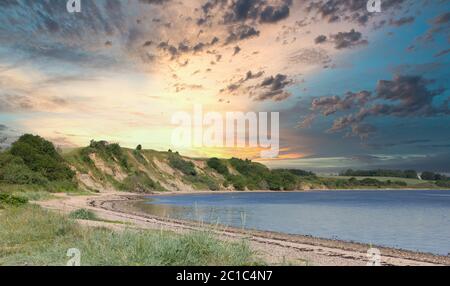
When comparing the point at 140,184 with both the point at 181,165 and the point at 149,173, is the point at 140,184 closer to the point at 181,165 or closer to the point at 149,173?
the point at 149,173

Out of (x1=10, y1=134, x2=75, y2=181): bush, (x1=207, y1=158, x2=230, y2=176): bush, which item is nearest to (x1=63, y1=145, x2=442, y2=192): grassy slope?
(x1=207, y1=158, x2=230, y2=176): bush

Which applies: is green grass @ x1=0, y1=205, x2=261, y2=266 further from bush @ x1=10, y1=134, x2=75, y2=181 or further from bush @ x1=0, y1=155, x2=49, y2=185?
bush @ x1=10, y1=134, x2=75, y2=181

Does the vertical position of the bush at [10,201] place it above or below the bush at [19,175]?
below

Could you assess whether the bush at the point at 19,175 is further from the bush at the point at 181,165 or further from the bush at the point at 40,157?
the bush at the point at 181,165

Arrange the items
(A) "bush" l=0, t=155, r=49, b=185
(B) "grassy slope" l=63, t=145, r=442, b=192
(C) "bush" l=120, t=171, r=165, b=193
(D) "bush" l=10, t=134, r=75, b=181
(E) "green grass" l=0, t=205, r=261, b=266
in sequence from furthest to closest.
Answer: (C) "bush" l=120, t=171, r=165, b=193 < (B) "grassy slope" l=63, t=145, r=442, b=192 < (D) "bush" l=10, t=134, r=75, b=181 < (A) "bush" l=0, t=155, r=49, b=185 < (E) "green grass" l=0, t=205, r=261, b=266

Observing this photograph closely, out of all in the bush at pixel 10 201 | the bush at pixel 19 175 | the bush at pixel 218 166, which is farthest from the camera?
the bush at pixel 218 166

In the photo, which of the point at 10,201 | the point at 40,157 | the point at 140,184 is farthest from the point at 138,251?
the point at 140,184

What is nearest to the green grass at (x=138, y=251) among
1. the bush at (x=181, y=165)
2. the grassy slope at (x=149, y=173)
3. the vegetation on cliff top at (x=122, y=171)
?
the vegetation on cliff top at (x=122, y=171)

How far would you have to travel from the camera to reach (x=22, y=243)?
16.0 metres

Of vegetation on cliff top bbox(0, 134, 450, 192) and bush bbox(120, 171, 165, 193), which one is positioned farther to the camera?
bush bbox(120, 171, 165, 193)

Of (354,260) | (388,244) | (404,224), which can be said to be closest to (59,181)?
(404,224)

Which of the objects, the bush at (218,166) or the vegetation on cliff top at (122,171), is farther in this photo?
the bush at (218,166)

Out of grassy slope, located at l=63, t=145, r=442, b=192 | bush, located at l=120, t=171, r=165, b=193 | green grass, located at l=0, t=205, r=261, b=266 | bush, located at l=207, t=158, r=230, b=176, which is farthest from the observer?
bush, located at l=207, t=158, r=230, b=176
